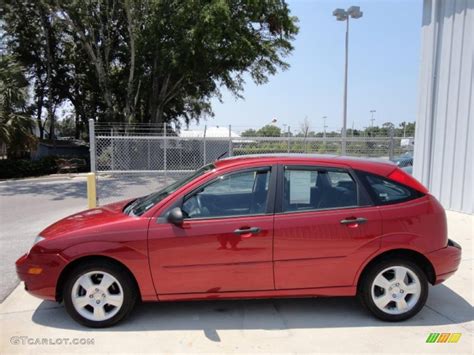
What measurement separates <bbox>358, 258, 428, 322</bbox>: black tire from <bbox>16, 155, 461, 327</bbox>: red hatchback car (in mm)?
10

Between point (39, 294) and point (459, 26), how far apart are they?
9.22 m

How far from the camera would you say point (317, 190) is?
406 cm

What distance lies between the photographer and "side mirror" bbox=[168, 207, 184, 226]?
369 cm

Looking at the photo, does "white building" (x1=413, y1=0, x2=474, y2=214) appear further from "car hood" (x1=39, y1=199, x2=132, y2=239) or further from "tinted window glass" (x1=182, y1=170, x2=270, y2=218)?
"car hood" (x1=39, y1=199, x2=132, y2=239)

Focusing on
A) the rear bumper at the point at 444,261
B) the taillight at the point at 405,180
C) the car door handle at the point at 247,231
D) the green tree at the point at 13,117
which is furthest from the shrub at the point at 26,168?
the rear bumper at the point at 444,261

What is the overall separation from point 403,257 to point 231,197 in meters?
1.77

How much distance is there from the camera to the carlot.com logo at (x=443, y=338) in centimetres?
364

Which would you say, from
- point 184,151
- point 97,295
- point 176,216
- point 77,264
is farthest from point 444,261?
point 184,151

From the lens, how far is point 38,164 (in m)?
22.2

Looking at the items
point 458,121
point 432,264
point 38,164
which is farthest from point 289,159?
point 38,164

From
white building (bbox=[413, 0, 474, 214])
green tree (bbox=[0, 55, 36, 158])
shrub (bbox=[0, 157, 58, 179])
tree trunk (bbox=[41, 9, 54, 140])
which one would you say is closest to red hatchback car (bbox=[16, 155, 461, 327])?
white building (bbox=[413, 0, 474, 214])

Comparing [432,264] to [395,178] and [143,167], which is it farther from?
[143,167]

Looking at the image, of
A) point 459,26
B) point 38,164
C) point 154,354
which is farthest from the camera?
point 38,164

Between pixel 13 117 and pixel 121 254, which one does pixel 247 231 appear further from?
pixel 13 117
